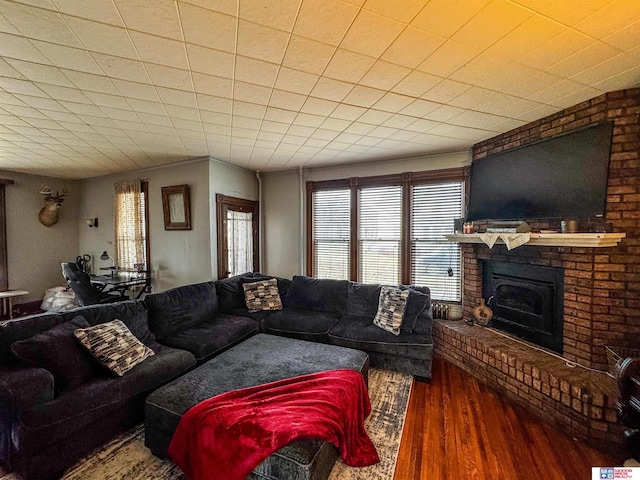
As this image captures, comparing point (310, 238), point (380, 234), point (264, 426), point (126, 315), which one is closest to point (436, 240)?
point (380, 234)

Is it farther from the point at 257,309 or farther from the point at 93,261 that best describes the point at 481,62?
the point at 93,261

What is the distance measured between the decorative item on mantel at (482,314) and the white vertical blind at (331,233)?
200 centimetres

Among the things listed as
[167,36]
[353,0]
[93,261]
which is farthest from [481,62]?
[93,261]

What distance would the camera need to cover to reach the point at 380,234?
174 inches

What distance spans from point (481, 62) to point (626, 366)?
2291mm

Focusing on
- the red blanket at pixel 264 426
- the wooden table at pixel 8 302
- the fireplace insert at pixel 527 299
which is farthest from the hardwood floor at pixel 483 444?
the wooden table at pixel 8 302

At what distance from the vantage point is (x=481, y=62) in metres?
1.84

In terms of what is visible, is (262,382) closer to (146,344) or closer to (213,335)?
(213,335)

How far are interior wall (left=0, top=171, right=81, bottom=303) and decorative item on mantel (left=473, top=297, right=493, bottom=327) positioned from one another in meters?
7.92

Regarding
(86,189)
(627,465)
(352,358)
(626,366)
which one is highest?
(86,189)

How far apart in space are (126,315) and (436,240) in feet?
13.0

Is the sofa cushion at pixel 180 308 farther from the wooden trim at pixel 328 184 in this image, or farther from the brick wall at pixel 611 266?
the brick wall at pixel 611 266

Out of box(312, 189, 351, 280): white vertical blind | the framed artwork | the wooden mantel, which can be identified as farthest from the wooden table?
the wooden mantel

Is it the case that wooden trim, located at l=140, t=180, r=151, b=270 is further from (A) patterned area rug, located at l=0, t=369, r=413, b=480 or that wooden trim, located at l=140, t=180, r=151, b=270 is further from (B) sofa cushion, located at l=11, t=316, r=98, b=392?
(A) patterned area rug, located at l=0, t=369, r=413, b=480
